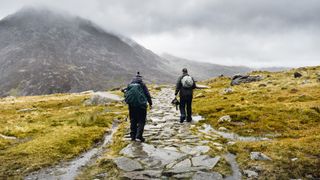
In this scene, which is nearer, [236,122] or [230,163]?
[230,163]

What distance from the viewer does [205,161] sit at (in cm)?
1496

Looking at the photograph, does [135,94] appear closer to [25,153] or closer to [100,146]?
[100,146]

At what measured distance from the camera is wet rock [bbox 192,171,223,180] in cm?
1309

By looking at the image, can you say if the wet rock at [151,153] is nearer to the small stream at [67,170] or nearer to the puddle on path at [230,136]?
the small stream at [67,170]

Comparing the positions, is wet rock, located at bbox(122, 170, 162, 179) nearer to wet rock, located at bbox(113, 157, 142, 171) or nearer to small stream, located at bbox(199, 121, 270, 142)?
wet rock, located at bbox(113, 157, 142, 171)

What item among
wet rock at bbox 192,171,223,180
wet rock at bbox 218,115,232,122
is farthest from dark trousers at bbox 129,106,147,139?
wet rock at bbox 218,115,232,122

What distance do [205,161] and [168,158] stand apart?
164 centimetres

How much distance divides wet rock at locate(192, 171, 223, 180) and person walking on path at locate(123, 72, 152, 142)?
637cm

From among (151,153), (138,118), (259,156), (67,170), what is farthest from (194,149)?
(67,170)

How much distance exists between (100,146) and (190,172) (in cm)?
768

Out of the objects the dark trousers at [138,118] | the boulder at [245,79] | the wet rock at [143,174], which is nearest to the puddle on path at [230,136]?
the dark trousers at [138,118]

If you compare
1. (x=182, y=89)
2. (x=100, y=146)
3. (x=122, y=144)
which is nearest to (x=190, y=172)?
(x=122, y=144)

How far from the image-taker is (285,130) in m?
22.1

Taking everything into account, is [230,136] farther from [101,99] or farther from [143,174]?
[101,99]
